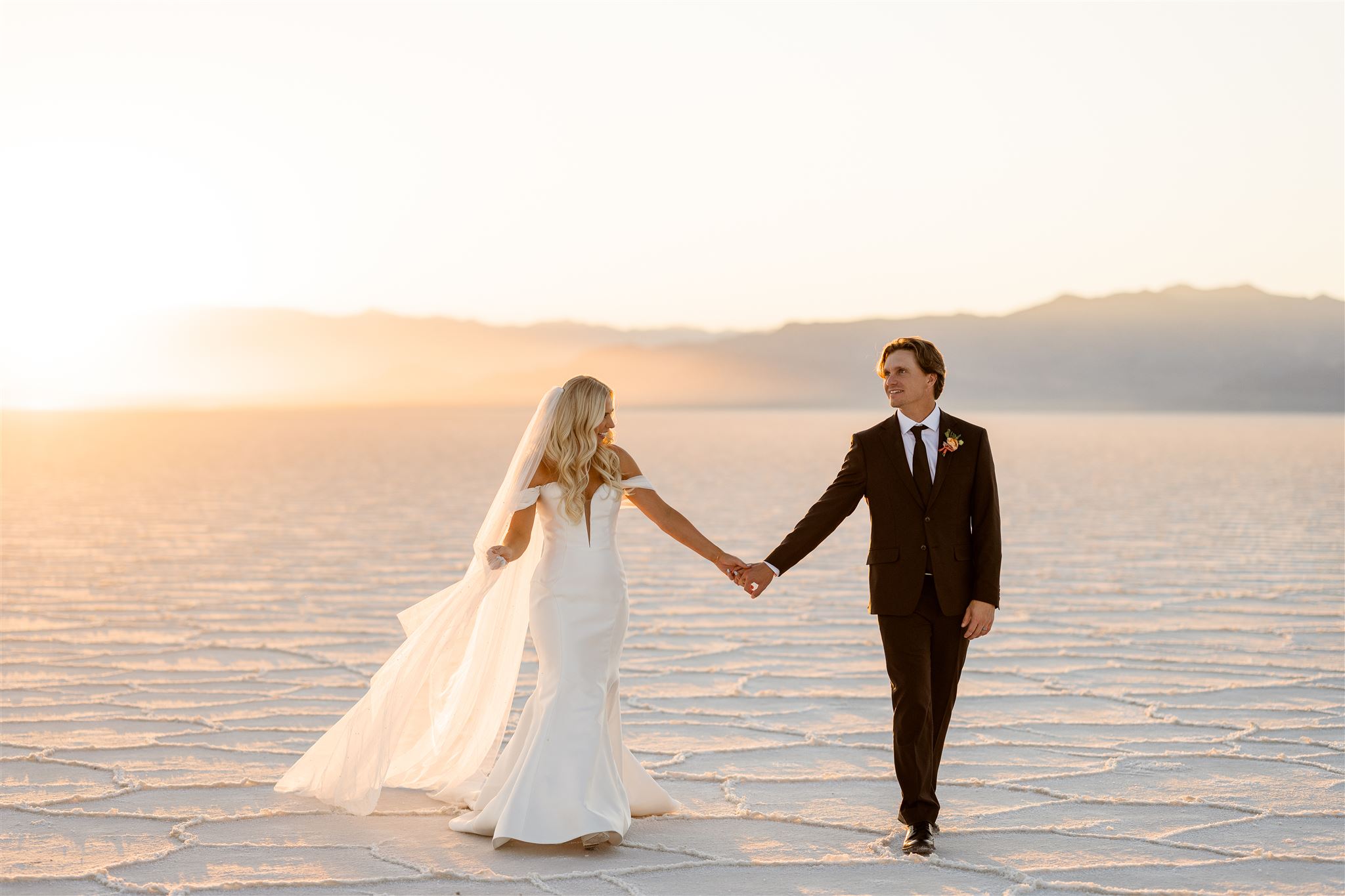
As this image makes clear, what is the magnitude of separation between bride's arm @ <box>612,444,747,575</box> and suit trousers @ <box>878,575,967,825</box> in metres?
0.73

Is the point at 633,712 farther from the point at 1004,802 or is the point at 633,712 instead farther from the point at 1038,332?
the point at 1038,332

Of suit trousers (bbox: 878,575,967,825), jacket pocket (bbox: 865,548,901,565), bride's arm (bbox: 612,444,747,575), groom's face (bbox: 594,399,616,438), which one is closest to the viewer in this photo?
suit trousers (bbox: 878,575,967,825)

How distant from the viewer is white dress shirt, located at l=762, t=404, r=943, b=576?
15.6ft

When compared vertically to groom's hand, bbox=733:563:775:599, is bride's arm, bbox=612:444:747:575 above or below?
above

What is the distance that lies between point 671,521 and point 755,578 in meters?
0.42

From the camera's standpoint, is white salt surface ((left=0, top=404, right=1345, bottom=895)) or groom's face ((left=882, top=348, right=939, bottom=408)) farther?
groom's face ((left=882, top=348, right=939, bottom=408))

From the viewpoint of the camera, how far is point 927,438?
476 cm

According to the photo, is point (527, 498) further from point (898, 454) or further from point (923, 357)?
point (923, 357)

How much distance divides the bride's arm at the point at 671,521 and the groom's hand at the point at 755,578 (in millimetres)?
42

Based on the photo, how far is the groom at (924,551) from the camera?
15.1 feet

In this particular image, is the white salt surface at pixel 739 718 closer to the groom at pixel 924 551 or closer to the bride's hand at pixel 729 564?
the groom at pixel 924 551

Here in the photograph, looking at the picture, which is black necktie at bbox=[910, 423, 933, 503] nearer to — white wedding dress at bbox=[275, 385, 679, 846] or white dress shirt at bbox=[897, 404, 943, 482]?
white dress shirt at bbox=[897, 404, 943, 482]

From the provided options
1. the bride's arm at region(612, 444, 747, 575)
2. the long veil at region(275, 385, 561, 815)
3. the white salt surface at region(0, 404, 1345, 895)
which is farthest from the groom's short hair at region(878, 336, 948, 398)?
the white salt surface at region(0, 404, 1345, 895)

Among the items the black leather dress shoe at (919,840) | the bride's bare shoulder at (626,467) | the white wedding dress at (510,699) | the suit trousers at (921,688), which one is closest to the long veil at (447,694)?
the white wedding dress at (510,699)
